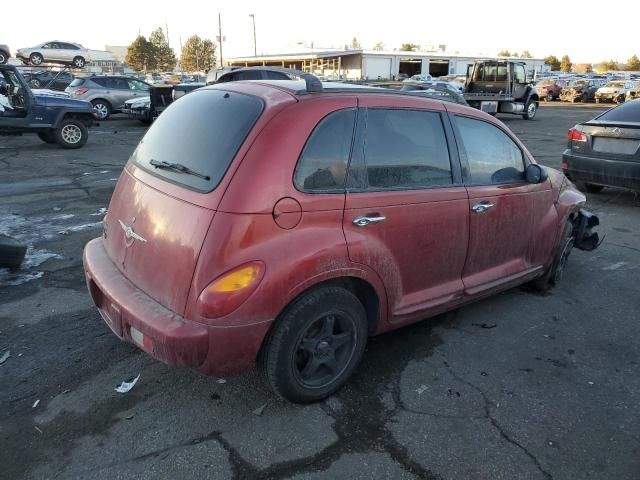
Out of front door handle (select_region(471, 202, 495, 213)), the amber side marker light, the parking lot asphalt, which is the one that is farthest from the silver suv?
the amber side marker light

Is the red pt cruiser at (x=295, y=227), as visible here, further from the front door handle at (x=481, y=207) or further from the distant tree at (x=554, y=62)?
the distant tree at (x=554, y=62)

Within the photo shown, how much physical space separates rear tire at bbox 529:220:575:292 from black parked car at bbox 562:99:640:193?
10.7 ft

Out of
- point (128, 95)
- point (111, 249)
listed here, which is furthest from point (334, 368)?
point (128, 95)

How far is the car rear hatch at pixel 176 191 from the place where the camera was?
2.62m

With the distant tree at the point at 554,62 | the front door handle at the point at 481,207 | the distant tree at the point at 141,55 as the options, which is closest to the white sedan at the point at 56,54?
the front door handle at the point at 481,207

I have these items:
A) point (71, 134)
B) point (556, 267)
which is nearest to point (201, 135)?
point (556, 267)

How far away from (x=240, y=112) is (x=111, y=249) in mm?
1230

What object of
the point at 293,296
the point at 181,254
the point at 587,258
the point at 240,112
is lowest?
the point at 587,258

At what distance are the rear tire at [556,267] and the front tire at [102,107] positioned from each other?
A: 59.7 feet

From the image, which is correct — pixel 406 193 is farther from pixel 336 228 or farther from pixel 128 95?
pixel 128 95

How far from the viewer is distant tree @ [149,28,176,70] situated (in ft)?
241

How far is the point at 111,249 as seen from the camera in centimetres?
326

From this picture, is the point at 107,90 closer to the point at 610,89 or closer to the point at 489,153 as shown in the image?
the point at 489,153

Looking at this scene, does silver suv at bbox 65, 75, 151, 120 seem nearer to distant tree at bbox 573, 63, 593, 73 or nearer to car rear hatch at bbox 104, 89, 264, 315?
car rear hatch at bbox 104, 89, 264, 315
